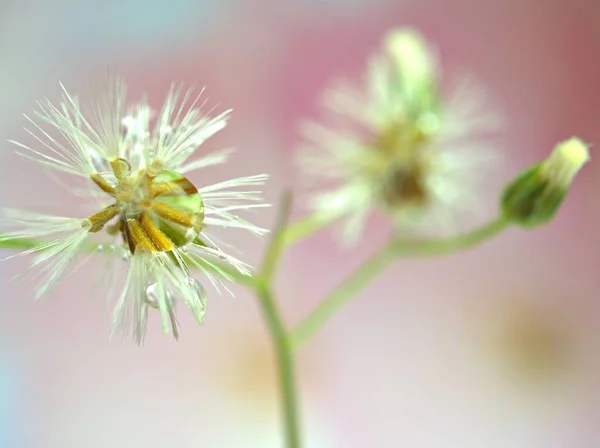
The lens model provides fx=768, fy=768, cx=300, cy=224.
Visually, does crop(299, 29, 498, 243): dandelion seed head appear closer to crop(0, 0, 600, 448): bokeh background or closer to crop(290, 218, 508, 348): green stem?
crop(290, 218, 508, 348): green stem

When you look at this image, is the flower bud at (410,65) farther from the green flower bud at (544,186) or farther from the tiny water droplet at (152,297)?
the tiny water droplet at (152,297)

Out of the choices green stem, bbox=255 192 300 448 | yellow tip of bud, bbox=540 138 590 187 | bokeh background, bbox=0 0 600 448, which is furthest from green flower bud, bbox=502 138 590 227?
bokeh background, bbox=0 0 600 448

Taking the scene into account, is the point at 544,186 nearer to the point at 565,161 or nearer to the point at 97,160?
the point at 565,161

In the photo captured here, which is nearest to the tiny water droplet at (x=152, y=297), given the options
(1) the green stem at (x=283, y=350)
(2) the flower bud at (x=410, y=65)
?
(1) the green stem at (x=283, y=350)

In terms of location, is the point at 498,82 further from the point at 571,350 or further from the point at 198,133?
the point at 198,133

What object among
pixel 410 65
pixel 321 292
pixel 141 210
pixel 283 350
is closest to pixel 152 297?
pixel 141 210
